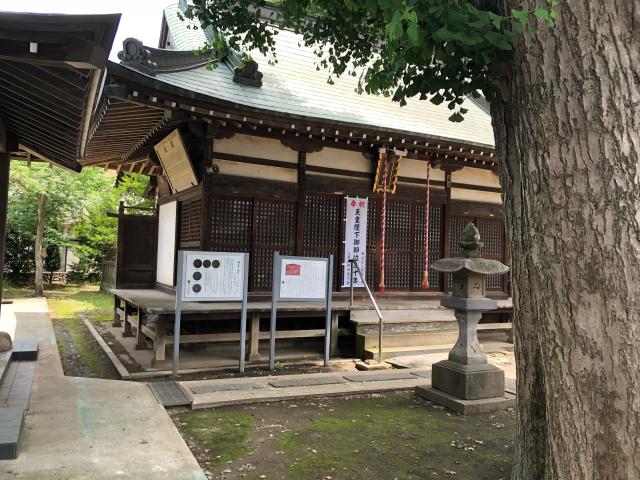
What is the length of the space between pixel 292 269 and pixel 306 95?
13.7 ft

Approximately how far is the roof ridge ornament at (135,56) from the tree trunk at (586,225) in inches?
238

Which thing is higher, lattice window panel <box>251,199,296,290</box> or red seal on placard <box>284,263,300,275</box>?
lattice window panel <box>251,199,296,290</box>

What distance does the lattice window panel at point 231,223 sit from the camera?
8297 millimetres

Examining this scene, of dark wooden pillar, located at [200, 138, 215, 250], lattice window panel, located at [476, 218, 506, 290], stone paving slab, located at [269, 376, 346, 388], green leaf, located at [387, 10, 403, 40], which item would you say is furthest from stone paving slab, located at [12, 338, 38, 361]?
lattice window panel, located at [476, 218, 506, 290]

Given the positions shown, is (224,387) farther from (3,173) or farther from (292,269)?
(3,173)

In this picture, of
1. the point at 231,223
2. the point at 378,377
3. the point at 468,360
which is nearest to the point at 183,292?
the point at 231,223

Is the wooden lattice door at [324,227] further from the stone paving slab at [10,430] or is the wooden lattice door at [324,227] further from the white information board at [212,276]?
the stone paving slab at [10,430]

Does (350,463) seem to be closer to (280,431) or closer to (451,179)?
(280,431)

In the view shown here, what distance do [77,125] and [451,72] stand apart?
3916 millimetres

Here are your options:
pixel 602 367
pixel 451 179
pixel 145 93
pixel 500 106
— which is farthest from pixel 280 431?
pixel 451 179

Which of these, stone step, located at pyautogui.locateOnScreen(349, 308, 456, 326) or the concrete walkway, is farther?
stone step, located at pyautogui.locateOnScreen(349, 308, 456, 326)

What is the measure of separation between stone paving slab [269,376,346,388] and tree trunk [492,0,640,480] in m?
3.88

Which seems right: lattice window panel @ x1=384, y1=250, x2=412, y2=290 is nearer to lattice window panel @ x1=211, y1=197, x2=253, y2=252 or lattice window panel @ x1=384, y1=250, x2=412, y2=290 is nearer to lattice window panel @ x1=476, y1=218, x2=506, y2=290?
lattice window panel @ x1=476, y1=218, x2=506, y2=290

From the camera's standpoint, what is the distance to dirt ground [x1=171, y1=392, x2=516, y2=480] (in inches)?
147
